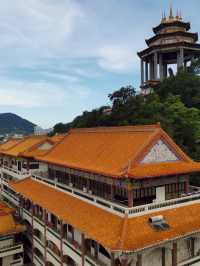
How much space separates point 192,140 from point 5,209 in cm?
2463

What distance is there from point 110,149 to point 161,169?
462cm

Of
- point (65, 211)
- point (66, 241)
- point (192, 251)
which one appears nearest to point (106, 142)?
point (65, 211)

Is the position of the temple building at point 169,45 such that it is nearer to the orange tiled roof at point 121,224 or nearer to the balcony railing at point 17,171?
the balcony railing at point 17,171

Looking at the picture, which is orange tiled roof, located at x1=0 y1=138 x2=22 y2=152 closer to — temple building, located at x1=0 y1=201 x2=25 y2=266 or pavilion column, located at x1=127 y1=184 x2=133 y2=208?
temple building, located at x1=0 y1=201 x2=25 y2=266

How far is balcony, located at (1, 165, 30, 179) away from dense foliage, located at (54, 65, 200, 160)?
15.3 m

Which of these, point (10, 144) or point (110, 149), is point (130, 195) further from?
point (10, 144)

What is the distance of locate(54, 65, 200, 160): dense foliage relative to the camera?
39237 mm

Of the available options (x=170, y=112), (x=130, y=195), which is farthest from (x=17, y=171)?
(x=130, y=195)

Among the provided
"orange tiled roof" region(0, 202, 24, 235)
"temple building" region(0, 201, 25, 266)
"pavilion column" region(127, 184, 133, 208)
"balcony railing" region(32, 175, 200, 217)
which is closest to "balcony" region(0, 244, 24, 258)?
"temple building" region(0, 201, 25, 266)

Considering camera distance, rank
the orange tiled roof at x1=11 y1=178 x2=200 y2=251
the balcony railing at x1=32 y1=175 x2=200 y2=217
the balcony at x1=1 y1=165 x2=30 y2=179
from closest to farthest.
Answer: the orange tiled roof at x1=11 y1=178 x2=200 y2=251 → the balcony railing at x1=32 y1=175 x2=200 y2=217 → the balcony at x1=1 y1=165 x2=30 y2=179

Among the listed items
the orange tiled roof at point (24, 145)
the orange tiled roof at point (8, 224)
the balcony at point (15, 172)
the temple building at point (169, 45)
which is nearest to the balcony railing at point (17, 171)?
the balcony at point (15, 172)

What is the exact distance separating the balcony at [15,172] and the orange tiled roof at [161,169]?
19.1 m

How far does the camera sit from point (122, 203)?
20.4 metres

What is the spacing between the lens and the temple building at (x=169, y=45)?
218 ft
